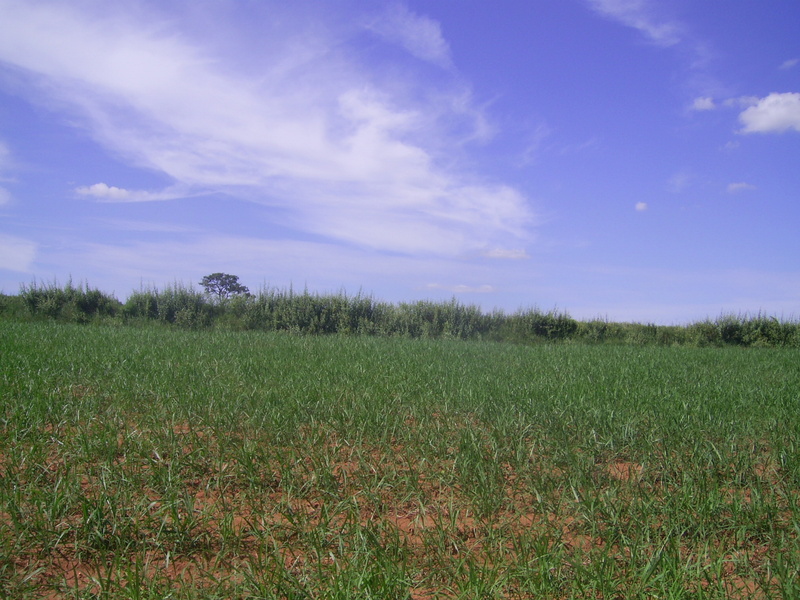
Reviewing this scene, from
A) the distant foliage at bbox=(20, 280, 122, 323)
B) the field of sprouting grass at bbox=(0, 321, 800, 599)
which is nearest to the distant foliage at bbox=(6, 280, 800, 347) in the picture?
the distant foliage at bbox=(20, 280, 122, 323)

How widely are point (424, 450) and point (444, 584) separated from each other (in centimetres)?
138

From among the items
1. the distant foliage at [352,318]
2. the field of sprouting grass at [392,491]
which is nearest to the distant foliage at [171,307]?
the distant foliage at [352,318]

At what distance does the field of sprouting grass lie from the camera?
96.8 inches

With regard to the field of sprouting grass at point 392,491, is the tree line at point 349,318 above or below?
above

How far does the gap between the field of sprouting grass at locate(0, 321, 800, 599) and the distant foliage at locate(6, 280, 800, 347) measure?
14.4 meters

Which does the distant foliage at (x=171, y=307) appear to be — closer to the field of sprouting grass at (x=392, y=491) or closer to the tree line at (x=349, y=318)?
the tree line at (x=349, y=318)

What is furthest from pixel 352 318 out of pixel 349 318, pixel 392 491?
pixel 392 491

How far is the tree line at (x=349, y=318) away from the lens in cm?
1998

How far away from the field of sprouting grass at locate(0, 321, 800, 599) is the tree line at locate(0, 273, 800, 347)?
14381mm

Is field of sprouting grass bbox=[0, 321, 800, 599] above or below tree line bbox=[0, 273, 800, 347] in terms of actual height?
below

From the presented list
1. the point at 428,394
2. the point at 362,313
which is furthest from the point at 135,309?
the point at 428,394

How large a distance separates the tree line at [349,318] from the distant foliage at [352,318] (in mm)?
36

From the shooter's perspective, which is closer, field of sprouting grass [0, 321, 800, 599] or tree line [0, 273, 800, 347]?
field of sprouting grass [0, 321, 800, 599]

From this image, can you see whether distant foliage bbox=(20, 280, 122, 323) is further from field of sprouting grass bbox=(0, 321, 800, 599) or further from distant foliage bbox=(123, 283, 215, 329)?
field of sprouting grass bbox=(0, 321, 800, 599)
